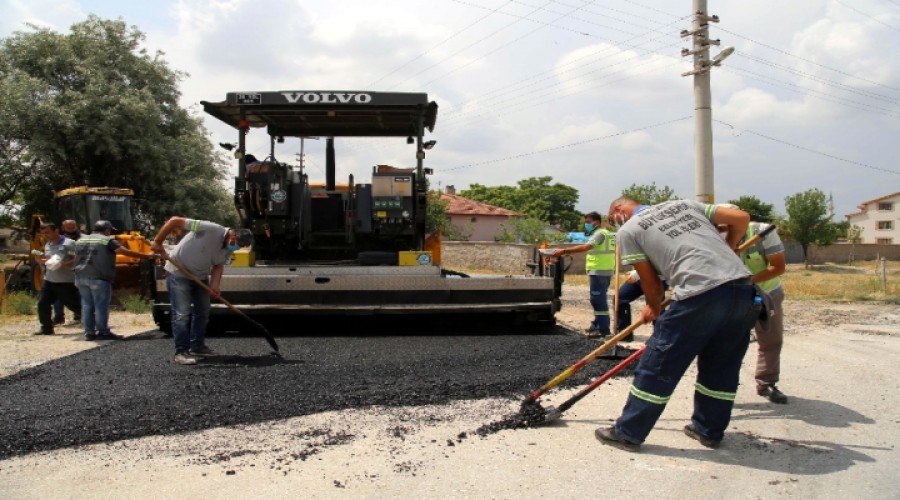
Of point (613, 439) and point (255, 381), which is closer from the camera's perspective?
point (613, 439)

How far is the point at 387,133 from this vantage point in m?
9.11

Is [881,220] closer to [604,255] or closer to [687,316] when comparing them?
[604,255]

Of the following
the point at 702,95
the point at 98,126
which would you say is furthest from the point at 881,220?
the point at 98,126

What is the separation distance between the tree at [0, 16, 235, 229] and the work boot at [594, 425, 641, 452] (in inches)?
883

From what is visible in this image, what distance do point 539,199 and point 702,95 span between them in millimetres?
62367

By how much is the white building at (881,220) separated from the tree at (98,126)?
6667cm

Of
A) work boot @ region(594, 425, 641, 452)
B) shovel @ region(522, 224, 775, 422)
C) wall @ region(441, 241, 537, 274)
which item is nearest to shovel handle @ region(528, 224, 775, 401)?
shovel @ region(522, 224, 775, 422)

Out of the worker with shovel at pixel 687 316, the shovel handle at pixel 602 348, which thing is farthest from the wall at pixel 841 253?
the worker with shovel at pixel 687 316

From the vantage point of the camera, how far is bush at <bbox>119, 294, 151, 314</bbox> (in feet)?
38.3

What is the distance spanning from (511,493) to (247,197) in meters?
5.72

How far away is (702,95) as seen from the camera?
1567 cm

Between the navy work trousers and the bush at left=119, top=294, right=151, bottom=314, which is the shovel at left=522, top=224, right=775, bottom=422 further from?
the bush at left=119, top=294, right=151, bottom=314

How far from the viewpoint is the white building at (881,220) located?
235 ft

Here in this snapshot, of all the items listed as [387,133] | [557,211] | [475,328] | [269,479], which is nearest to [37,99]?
[387,133]
